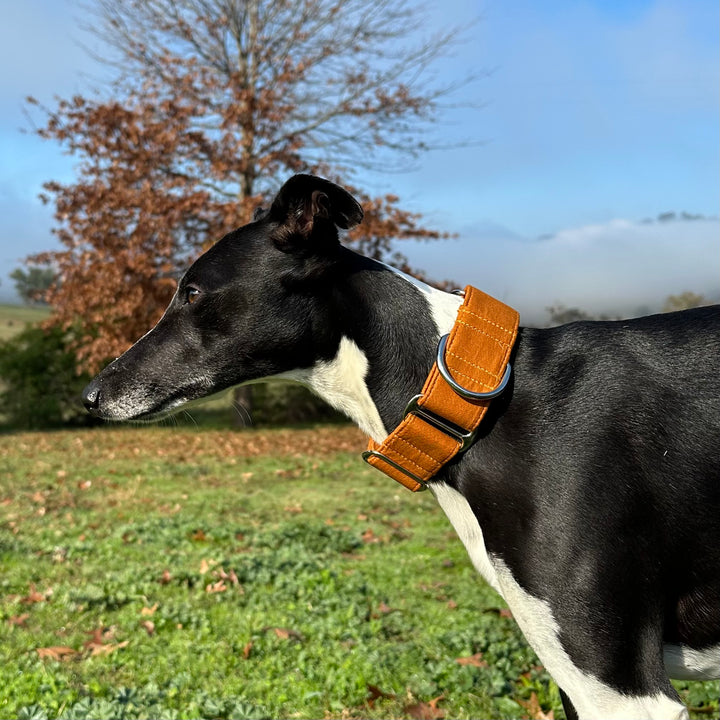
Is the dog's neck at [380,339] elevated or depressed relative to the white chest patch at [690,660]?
elevated

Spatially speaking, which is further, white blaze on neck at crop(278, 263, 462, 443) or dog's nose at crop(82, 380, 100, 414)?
dog's nose at crop(82, 380, 100, 414)

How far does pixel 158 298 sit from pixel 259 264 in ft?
46.6

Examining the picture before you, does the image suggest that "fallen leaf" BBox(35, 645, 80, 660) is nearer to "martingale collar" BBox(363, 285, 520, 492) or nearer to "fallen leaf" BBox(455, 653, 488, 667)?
"fallen leaf" BBox(455, 653, 488, 667)

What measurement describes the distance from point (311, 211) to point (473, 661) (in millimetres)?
3227

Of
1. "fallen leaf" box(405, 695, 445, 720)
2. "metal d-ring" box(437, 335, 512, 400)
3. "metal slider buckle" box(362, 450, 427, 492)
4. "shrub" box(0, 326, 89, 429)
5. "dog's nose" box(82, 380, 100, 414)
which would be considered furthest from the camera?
"shrub" box(0, 326, 89, 429)

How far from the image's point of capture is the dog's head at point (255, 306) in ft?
9.02

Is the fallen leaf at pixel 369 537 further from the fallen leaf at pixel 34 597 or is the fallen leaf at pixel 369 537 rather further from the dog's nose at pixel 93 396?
the dog's nose at pixel 93 396

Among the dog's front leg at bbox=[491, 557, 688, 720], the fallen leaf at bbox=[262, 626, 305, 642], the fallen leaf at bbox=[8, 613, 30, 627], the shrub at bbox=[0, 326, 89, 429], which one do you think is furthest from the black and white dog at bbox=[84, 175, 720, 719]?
the shrub at bbox=[0, 326, 89, 429]

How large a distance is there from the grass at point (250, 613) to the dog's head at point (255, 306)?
214 cm

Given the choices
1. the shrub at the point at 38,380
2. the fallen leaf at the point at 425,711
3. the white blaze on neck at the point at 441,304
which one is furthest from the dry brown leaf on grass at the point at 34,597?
the shrub at the point at 38,380

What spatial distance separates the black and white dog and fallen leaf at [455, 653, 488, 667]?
2.22m

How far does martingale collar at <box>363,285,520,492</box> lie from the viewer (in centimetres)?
238

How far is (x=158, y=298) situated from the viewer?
53.7 feet

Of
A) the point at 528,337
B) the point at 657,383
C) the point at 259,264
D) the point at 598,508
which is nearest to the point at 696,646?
the point at 598,508
